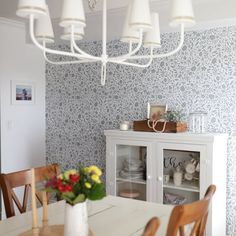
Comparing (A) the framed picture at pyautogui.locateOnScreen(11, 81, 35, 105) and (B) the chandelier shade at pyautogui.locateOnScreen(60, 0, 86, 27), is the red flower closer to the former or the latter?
(B) the chandelier shade at pyautogui.locateOnScreen(60, 0, 86, 27)

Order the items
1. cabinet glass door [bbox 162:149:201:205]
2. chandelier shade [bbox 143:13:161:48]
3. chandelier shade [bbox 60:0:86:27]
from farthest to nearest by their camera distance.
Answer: cabinet glass door [bbox 162:149:201:205]
chandelier shade [bbox 143:13:161:48]
chandelier shade [bbox 60:0:86:27]

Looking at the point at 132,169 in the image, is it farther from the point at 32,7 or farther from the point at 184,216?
the point at 32,7

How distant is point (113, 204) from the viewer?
7.54 feet

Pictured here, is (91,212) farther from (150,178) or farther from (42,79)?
(42,79)

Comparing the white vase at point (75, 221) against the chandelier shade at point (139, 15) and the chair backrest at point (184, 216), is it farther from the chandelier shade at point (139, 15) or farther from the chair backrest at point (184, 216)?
the chandelier shade at point (139, 15)

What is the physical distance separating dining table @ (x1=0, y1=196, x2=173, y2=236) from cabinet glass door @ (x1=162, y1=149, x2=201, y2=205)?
876mm

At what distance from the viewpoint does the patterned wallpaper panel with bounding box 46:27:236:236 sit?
3211 millimetres

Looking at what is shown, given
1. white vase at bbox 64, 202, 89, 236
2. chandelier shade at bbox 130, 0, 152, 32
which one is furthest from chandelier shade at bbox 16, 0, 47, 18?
white vase at bbox 64, 202, 89, 236

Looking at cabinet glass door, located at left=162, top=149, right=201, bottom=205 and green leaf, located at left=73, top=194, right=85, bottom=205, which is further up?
green leaf, located at left=73, top=194, right=85, bottom=205

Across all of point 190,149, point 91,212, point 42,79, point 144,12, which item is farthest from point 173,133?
point 42,79

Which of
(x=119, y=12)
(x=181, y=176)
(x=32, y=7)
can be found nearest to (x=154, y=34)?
(x=32, y=7)

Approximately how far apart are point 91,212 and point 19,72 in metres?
2.45

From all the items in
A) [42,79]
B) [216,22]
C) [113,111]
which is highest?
[216,22]

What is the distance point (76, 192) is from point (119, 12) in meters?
2.18
